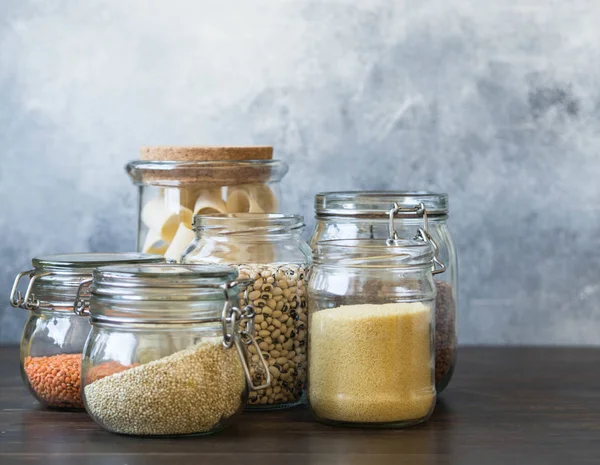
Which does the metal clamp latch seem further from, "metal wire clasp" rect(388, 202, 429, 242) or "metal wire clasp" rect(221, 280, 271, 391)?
"metal wire clasp" rect(221, 280, 271, 391)

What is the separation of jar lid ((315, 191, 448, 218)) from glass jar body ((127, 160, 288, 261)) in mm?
123

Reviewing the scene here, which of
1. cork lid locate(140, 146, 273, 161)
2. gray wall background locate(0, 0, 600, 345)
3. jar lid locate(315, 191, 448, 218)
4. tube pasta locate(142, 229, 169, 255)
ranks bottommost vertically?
tube pasta locate(142, 229, 169, 255)

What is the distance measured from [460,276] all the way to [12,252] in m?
0.71

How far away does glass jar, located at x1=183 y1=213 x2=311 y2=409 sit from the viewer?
0.95 meters

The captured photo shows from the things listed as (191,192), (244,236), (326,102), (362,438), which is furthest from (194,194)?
(326,102)

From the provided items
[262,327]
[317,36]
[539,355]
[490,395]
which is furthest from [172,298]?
[317,36]

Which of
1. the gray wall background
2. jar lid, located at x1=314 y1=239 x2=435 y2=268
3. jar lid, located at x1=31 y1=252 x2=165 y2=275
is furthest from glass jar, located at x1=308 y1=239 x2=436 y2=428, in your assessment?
the gray wall background

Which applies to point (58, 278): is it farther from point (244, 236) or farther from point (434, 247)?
point (434, 247)

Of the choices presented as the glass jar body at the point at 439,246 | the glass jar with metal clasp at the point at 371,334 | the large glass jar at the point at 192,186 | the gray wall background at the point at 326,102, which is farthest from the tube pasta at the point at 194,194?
the gray wall background at the point at 326,102

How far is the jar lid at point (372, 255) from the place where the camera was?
2.92ft

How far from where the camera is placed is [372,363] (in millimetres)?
867

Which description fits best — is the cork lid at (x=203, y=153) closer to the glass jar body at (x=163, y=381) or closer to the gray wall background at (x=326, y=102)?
the glass jar body at (x=163, y=381)

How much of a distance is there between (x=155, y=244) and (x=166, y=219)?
32 millimetres

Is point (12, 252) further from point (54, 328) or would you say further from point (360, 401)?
point (360, 401)
